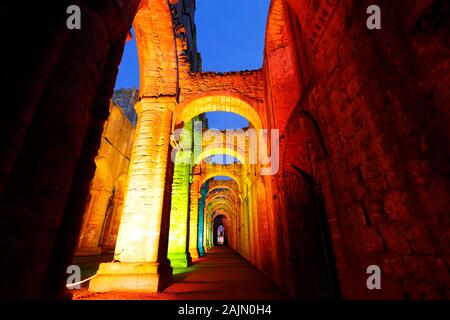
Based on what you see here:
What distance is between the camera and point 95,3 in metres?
1.97

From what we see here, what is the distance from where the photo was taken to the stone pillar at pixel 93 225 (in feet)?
35.2

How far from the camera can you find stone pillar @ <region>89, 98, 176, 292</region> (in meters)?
4.27

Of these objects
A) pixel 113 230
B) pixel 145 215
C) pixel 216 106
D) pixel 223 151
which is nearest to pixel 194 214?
pixel 223 151

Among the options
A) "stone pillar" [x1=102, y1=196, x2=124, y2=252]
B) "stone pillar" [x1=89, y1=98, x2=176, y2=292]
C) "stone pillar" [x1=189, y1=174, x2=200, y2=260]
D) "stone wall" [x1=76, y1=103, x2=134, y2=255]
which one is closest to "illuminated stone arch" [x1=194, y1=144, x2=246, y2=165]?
"stone pillar" [x1=189, y1=174, x2=200, y2=260]

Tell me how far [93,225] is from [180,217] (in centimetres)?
576

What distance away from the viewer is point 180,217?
926 centimetres

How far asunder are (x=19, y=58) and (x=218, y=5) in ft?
651

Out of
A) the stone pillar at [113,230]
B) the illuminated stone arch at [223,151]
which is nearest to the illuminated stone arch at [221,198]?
the illuminated stone arch at [223,151]

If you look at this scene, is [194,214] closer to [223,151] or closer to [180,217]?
[180,217]

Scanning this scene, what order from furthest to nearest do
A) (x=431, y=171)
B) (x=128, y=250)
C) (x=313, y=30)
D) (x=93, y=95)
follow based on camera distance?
(x=128, y=250)
(x=313, y=30)
(x=93, y=95)
(x=431, y=171)

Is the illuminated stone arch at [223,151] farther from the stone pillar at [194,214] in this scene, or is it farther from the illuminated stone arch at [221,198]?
the illuminated stone arch at [221,198]

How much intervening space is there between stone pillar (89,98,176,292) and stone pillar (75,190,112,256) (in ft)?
26.9

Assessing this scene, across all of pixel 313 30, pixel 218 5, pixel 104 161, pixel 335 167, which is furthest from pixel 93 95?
pixel 218 5
